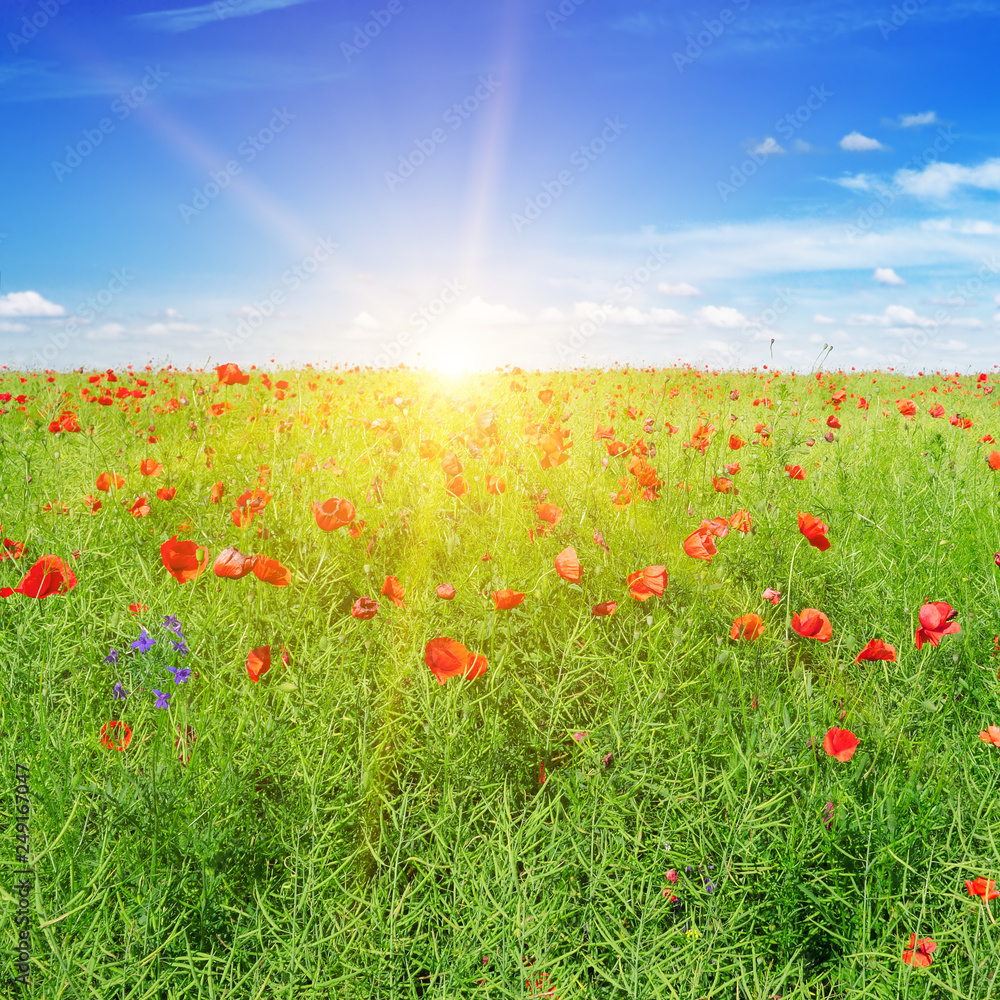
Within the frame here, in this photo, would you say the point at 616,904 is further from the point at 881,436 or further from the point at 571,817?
the point at 881,436

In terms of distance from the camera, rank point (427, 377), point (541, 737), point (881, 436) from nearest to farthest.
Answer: point (541, 737) < point (881, 436) < point (427, 377)

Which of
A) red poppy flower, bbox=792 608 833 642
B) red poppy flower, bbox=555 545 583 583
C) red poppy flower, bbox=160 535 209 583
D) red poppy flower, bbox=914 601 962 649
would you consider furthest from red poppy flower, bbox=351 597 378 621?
red poppy flower, bbox=914 601 962 649

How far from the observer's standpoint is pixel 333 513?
1.85 meters

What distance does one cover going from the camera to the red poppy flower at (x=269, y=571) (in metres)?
1.53

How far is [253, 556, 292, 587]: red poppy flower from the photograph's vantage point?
1532mm

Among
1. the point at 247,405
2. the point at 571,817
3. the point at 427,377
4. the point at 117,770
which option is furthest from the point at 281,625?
the point at 427,377

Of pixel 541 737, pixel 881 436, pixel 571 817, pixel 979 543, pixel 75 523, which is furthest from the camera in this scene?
pixel 881 436

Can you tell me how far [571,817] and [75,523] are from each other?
2.52 m

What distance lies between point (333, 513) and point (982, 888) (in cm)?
170

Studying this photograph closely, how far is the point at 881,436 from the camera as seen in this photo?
15.6 feet

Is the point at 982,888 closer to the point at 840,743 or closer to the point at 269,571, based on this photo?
the point at 840,743

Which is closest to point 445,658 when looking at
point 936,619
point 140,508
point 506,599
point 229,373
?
point 506,599

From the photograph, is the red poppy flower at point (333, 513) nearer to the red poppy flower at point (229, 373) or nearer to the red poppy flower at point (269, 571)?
the red poppy flower at point (269, 571)

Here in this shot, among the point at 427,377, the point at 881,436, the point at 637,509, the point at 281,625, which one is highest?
the point at 427,377
